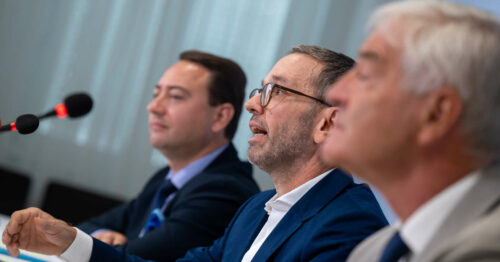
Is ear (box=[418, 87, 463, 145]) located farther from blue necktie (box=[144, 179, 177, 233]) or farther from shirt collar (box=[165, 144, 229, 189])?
shirt collar (box=[165, 144, 229, 189])

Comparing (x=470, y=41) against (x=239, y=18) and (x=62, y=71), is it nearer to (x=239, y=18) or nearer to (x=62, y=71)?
(x=239, y=18)

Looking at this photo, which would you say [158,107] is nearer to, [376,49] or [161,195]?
[161,195]

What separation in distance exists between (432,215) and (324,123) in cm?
92

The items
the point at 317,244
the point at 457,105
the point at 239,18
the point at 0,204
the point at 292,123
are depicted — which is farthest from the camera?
the point at 239,18

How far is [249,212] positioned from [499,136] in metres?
1.09

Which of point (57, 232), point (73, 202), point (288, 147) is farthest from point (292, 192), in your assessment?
point (73, 202)

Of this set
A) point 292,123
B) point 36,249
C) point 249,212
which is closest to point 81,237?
point 36,249

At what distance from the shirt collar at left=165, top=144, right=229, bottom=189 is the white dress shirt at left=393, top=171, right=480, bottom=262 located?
6.03 ft

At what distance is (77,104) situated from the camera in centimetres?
192

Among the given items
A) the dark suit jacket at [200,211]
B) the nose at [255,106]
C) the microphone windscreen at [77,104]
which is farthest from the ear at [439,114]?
the dark suit jacket at [200,211]

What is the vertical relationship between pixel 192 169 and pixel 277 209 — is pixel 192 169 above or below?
below

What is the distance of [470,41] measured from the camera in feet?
2.94

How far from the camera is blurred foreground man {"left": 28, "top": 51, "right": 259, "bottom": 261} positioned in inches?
96.5

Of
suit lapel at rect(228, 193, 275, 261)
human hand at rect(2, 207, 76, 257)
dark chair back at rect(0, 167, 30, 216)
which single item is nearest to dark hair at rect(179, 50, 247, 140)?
suit lapel at rect(228, 193, 275, 261)
